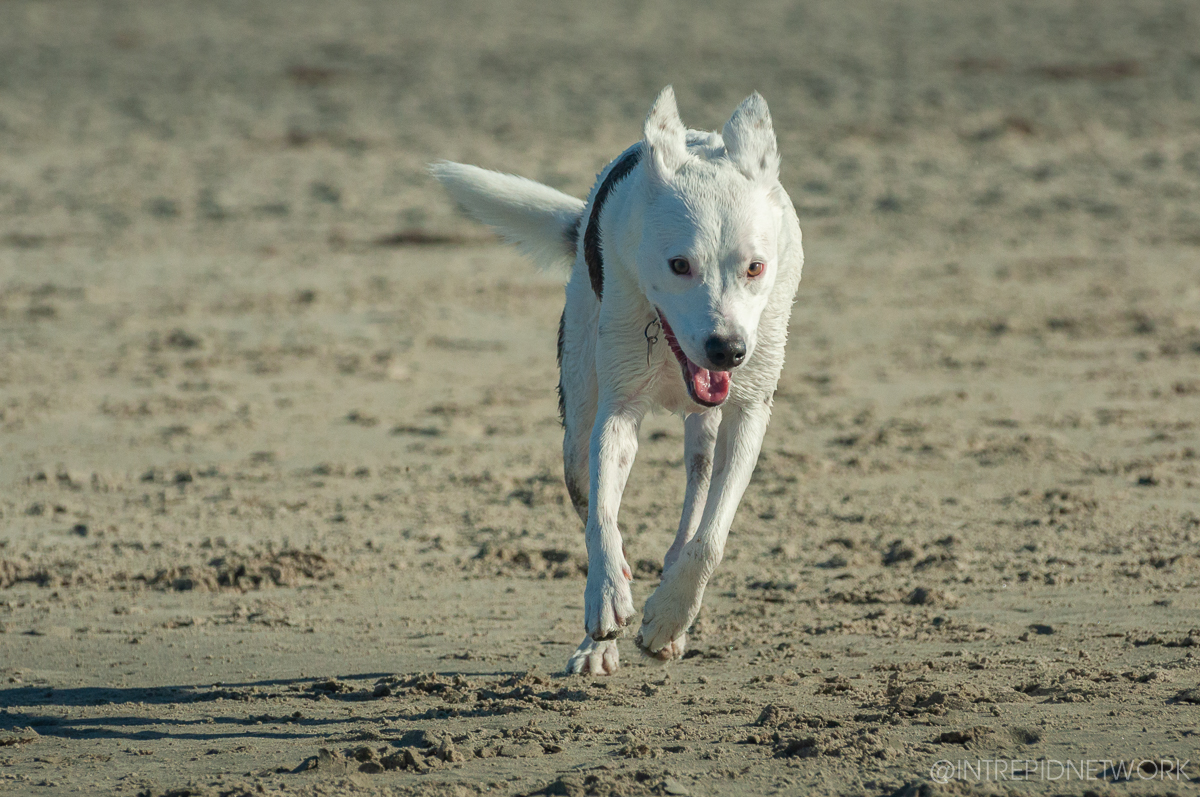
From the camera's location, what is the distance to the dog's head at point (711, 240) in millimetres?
4391

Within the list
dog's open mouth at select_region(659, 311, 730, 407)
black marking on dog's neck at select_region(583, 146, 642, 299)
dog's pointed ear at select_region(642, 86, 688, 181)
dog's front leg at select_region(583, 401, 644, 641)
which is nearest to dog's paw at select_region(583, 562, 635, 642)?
dog's front leg at select_region(583, 401, 644, 641)

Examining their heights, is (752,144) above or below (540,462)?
above

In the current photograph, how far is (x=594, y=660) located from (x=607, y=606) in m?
0.82

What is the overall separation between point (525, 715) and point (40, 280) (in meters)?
9.72

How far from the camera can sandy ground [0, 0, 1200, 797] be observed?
4.48 m

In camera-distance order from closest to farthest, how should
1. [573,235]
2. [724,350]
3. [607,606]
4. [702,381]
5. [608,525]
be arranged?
[724,350], [607,606], [702,381], [608,525], [573,235]

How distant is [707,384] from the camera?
455cm

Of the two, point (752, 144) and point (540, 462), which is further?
point (540, 462)

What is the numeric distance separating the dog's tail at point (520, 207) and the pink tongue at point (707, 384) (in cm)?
166

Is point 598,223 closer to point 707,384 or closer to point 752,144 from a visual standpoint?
point 752,144

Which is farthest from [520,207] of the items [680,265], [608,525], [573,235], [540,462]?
[540,462]

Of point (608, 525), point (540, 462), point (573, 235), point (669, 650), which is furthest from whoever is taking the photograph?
point (540, 462)

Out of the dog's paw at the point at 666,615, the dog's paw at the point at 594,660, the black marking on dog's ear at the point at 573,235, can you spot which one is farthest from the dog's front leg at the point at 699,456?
the black marking on dog's ear at the point at 573,235

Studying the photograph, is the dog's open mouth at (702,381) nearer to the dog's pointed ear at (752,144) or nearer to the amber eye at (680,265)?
the amber eye at (680,265)
